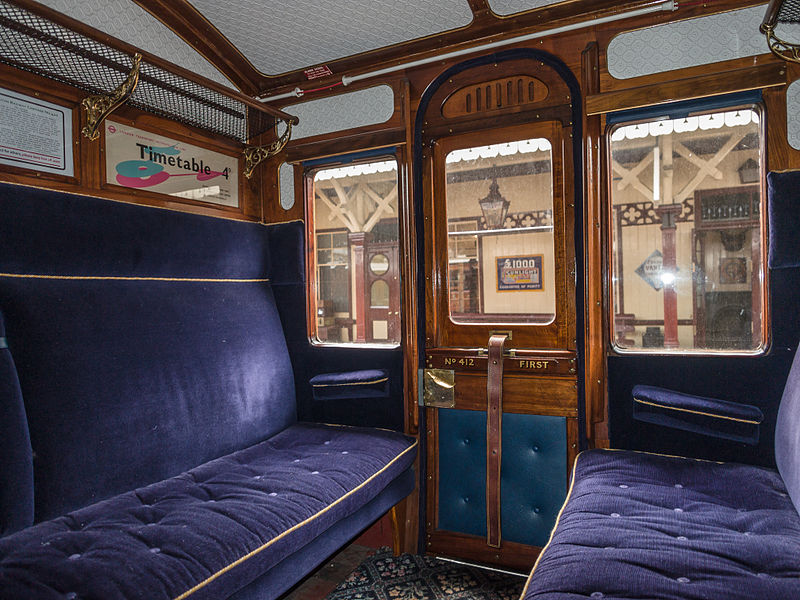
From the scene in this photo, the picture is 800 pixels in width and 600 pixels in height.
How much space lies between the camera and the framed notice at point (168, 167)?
2.28 meters

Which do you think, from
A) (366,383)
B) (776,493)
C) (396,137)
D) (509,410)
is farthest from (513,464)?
(396,137)

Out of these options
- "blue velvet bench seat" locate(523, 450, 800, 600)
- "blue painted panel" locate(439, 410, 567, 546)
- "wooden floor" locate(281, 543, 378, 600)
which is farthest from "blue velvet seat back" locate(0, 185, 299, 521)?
"blue velvet bench seat" locate(523, 450, 800, 600)

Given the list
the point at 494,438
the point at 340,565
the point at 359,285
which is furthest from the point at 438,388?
the point at 340,565

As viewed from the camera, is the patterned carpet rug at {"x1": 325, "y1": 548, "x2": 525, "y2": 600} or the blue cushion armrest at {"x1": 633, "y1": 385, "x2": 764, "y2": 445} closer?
the blue cushion armrest at {"x1": 633, "y1": 385, "x2": 764, "y2": 445}

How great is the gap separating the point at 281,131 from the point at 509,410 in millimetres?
2003

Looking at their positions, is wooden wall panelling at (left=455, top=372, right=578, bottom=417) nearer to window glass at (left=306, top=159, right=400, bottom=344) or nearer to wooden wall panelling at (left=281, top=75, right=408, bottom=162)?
window glass at (left=306, top=159, right=400, bottom=344)

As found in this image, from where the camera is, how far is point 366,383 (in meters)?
2.69

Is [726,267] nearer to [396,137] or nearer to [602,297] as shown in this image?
[602,297]

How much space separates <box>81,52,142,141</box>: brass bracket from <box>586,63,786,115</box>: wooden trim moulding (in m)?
1.90

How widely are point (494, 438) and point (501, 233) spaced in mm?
987

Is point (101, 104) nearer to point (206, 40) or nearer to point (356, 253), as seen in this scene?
point (206, 40)

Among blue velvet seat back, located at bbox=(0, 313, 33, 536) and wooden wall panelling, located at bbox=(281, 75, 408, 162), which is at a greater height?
wooden wall panelling, located at bbox=(281, 75, 408, 162)

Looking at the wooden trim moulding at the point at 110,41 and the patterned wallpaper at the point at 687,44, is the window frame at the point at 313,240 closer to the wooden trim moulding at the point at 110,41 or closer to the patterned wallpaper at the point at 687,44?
the wooden trim moulding at the point at 110,41

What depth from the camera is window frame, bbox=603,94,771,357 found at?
2.07 meters
